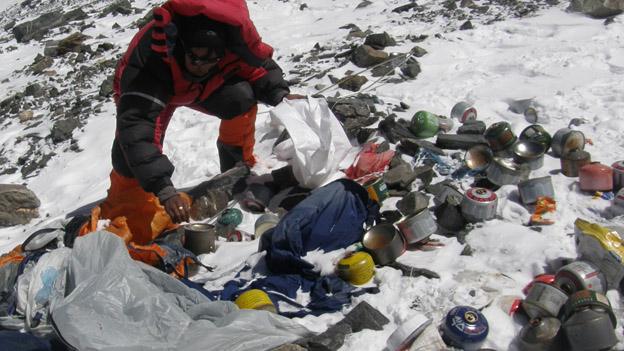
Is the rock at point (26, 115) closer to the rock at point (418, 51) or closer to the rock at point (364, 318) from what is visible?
the rock at point (418, 51)

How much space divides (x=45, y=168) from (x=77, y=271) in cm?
305

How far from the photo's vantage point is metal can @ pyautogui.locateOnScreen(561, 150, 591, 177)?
3.15 m

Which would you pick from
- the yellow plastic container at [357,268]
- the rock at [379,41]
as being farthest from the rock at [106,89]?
the yellow plastic container at [357,268]

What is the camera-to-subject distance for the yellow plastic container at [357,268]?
2.50 meters

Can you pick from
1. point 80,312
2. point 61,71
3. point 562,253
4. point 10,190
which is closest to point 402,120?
point 562,253

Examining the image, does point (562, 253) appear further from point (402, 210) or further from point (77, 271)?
point (77, 271)

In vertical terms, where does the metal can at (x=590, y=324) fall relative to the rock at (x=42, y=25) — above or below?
→ above

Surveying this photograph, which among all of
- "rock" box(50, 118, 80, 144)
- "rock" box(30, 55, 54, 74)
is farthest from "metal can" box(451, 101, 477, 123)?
"rock" box(30, 55, 54, 74)

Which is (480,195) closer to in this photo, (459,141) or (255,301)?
(459,141)

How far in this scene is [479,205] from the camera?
2771mm

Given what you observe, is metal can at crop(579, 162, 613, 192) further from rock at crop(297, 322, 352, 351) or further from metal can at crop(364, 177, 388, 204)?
rock at crop(297, 322, 352, 351)

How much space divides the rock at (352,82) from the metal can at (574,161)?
7.35 ft

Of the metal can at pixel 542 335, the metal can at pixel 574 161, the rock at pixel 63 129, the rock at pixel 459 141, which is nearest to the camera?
the metal can at pixel 542 335

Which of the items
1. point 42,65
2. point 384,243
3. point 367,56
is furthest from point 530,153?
→ point 42,65
